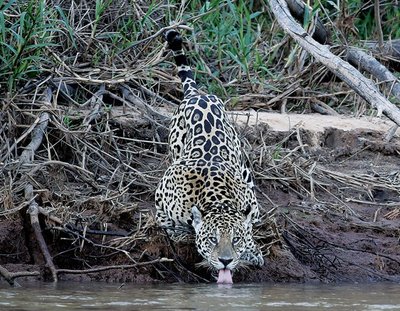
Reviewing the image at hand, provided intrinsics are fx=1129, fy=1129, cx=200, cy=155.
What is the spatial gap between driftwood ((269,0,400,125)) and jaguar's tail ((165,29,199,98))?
79 centimetres

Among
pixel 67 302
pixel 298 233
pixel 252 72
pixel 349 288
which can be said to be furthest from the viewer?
pixel 252 72

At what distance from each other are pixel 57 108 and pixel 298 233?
2.15m

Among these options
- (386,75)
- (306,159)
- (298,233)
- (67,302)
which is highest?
(386,75)

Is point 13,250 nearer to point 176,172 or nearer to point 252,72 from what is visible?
point 176,172

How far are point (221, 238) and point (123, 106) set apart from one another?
99.3 inches

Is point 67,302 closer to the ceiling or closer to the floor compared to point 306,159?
closer to the floor

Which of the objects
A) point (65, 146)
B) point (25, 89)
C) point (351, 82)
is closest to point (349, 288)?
point (351, 82)

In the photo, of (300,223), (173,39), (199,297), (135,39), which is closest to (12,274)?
(199,297)

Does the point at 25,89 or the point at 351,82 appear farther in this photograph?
the point at 25,89

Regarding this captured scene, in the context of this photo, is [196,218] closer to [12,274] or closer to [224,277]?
[224,277]

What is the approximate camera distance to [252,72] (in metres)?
10.3

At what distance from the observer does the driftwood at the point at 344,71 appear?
23.5 feet

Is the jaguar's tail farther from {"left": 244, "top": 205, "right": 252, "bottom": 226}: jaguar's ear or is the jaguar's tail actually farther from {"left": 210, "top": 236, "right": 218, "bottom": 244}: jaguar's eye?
{"left": 210, "top": 236, "right": 218, "bottom": 244}: jaguar's eye

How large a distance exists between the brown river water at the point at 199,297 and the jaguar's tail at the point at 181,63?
6.41 ft
